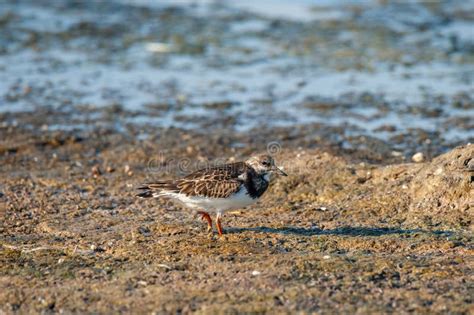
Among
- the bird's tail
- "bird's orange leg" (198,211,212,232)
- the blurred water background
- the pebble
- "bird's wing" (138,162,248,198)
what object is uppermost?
"bird's wing" (138,162,248,198)

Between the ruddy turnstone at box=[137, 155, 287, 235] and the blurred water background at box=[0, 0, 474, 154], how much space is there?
13.0 ft

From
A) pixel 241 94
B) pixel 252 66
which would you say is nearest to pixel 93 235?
pixel 241 94

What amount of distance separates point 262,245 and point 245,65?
8.43 metres

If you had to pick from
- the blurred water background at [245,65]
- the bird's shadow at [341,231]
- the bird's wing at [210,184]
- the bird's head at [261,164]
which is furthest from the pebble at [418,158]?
the bird's wing at [210,184]

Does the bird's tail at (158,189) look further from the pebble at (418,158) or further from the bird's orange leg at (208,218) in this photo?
the pebble at (418,158)

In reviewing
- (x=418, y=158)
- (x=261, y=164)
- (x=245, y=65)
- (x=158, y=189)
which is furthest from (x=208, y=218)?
(x=245, y=65)

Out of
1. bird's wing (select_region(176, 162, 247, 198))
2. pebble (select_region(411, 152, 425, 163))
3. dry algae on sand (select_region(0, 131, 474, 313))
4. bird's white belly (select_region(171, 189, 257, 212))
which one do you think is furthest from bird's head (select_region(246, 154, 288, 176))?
pebble (select_region(411, 152, 425, 163))

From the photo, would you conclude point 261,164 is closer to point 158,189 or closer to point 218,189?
point 218,189

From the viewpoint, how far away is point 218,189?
7.05 meters

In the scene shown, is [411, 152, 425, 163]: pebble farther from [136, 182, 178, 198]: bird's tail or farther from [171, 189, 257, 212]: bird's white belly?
[136, 182, 178, 198]: bird's tail

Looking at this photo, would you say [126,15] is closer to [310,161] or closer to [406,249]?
[310,161]

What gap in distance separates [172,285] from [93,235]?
5.29 feet

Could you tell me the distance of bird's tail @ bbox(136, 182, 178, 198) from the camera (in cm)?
722

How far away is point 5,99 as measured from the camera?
42.2 ft
